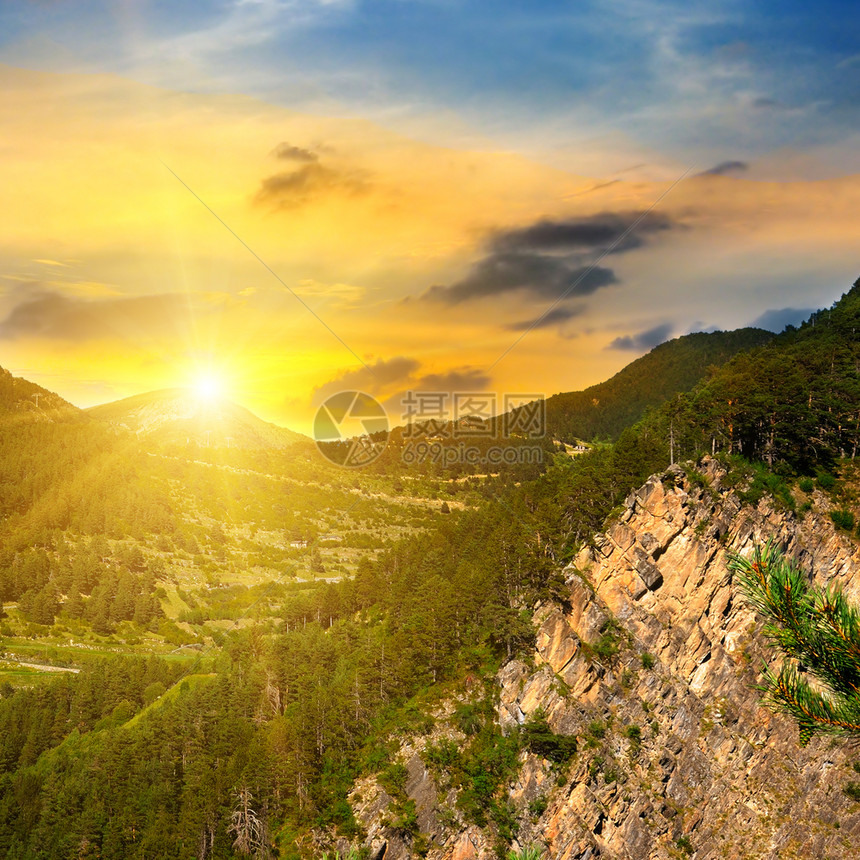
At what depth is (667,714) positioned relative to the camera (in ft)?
234

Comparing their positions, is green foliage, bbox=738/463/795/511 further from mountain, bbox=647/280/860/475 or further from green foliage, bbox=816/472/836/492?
green foliage, bbox=816/472/836/492

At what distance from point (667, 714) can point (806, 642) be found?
7168cm

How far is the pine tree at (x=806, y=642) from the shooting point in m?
9.69

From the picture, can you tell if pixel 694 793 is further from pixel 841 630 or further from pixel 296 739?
pixel 841 630

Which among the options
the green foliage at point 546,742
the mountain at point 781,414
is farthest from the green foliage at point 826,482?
the green foliage at point 546,742

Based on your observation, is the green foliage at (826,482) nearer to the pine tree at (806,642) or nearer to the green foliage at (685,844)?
the green foliage at (685,844)

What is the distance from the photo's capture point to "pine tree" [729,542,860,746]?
9688 millimetres

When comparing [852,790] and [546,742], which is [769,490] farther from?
[546,742]

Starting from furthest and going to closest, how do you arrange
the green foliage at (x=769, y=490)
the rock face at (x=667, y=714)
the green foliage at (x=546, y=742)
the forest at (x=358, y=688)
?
the green foliage at (x=769, y=490), the green foliage at (x=546, y=742), the forest at (x=358, y=688), the rock face at (x=667, y=714)

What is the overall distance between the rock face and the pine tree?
6045cm

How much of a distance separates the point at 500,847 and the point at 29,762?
2710 inches

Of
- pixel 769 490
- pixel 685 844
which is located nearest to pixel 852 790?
pixel 685 844

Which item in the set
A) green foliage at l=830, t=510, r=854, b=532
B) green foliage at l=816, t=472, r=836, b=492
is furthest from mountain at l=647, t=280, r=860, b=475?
green foliage at l=830, t=510, r=854, b=532

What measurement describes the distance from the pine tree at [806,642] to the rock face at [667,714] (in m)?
60.5
